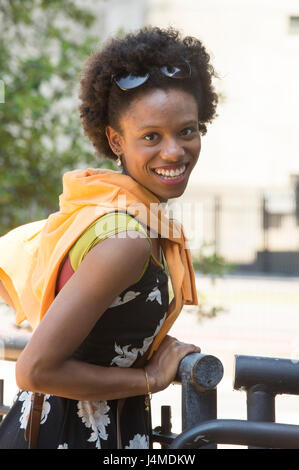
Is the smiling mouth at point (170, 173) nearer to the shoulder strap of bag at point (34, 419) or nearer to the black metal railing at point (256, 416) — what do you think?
the black metal railing at point (256, 416)

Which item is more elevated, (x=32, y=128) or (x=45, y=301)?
(x=32, y=128)

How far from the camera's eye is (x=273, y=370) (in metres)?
1.54

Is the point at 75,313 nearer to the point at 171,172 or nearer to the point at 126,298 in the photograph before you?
the point at 126,298

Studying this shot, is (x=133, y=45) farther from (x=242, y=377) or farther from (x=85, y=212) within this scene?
(x=242, y=377)

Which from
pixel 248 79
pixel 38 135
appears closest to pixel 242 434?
pixel 38 135

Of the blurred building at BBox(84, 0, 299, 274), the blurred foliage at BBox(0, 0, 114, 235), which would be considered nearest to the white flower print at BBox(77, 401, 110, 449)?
the blurred foliage at BBox(0, 0, 114, 235)

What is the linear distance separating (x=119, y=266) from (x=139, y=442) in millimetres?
467

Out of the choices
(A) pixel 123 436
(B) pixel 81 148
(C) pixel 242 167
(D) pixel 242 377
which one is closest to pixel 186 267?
(D) pixel 242 377

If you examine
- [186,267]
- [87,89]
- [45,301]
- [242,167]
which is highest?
[242,167]

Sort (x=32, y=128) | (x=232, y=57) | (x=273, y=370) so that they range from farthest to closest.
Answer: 1. (x=232, y=57)
2. (x=32, y=128)
3. (x=273, y=370)

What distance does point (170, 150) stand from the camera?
164cm

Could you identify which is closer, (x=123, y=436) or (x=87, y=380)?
(x=87, y=380)

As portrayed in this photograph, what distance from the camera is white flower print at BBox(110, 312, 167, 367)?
5.03ft

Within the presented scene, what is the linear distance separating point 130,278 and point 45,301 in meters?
0.23
